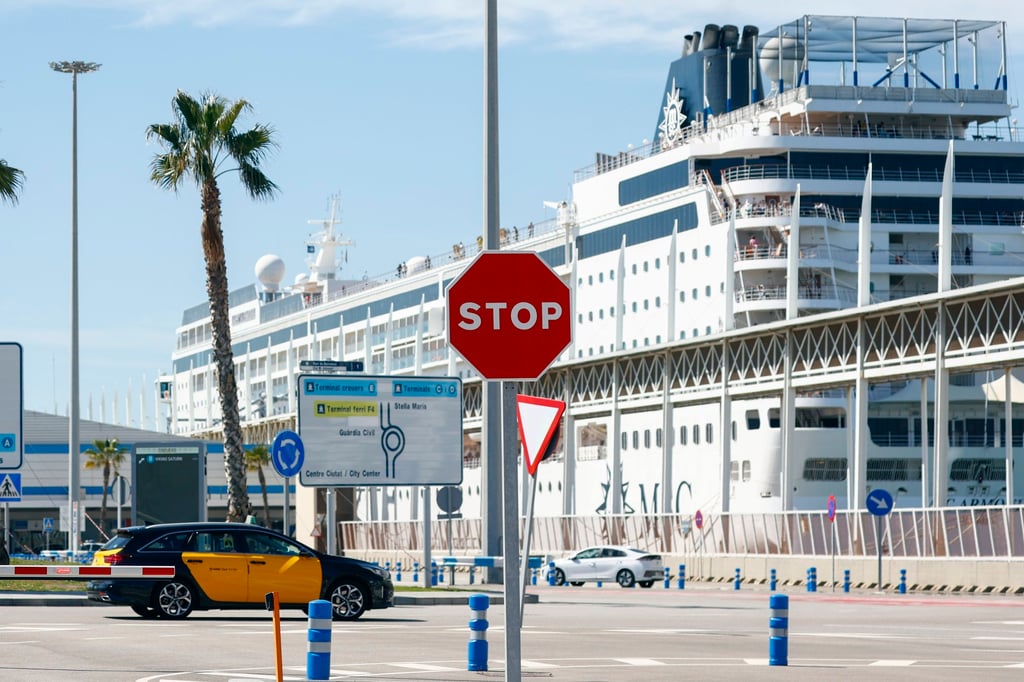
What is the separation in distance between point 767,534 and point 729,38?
3626 cm

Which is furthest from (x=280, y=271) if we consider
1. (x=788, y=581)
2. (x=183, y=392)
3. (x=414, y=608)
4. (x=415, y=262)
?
(x=414, y=608)

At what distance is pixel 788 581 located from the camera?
148 feet

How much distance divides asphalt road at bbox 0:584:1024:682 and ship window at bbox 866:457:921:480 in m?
34.1

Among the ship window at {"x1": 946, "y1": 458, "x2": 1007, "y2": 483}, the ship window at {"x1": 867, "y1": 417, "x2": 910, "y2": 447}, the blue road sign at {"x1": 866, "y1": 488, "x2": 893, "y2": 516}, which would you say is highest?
the ship window at {"x1": 867, "y1": 417, "x2": 910, "y2": 447}

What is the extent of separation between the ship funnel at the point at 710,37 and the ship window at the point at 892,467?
22515 millimetres

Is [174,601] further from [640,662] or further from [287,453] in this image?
[640,662]

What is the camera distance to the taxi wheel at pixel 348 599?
23.4 meters

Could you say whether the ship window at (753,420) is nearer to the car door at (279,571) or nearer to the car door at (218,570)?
the car door at (279,571)

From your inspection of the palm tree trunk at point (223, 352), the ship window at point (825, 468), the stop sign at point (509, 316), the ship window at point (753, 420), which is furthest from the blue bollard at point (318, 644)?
the ship window at point (753, 420)

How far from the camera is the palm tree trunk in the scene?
119 ft

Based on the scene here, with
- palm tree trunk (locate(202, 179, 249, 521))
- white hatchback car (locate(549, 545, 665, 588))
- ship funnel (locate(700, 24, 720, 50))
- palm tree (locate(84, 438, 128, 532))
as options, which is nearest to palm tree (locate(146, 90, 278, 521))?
palm tree trunk (locate(202, 179, 249, 521))

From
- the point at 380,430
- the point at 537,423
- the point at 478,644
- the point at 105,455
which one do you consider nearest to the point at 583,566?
the point at 380,430

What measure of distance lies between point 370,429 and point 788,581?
48.8ft

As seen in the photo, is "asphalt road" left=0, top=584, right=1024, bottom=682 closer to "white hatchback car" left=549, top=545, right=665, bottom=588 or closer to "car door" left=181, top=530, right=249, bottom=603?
"car door" left=181, top=530, right=249, bottom=603
